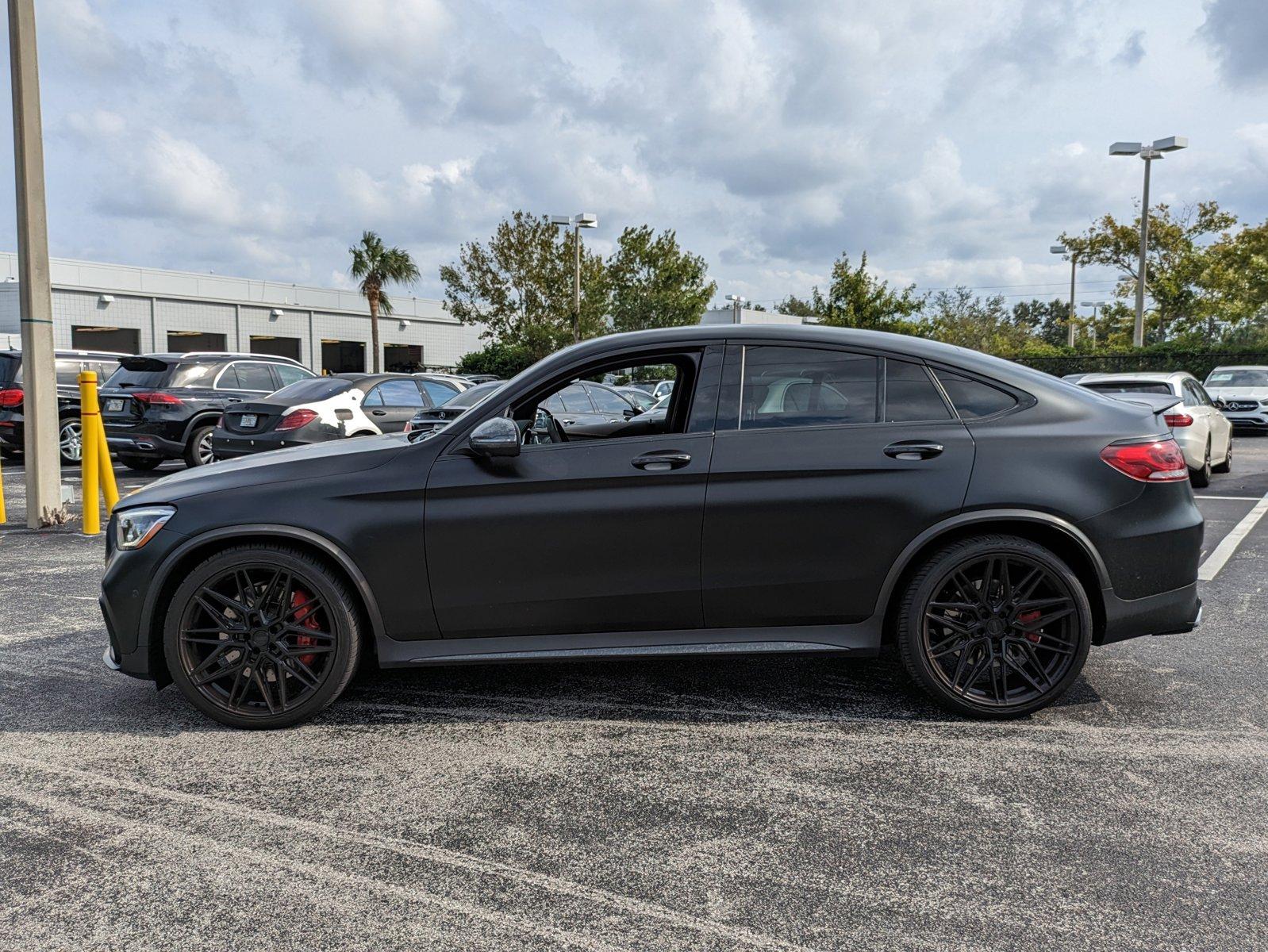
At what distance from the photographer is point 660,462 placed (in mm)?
4023

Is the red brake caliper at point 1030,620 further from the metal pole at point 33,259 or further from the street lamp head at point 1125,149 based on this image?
the street lamp head at point 1125,149

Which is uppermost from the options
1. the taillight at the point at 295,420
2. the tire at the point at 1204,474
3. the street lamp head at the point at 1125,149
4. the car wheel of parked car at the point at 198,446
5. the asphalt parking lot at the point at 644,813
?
the street lamp head at the point at 1125,149

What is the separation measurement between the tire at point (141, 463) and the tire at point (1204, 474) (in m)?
13.0

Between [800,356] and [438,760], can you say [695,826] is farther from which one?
[800,356]

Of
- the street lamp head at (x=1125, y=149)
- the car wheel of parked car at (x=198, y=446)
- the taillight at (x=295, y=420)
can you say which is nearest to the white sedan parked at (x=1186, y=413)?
the taillight at (x=295, y=420)

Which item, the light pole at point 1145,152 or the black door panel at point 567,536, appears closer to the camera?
the black door panel at point 567,536

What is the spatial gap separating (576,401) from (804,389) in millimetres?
2675

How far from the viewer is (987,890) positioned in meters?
2.78

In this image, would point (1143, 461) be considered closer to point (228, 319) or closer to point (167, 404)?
point (167, 404)

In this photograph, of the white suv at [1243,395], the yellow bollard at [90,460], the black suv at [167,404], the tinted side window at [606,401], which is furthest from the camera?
the white suv at [1243,395]

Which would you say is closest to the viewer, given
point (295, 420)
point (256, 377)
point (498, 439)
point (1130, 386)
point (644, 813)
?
point (644, 813)

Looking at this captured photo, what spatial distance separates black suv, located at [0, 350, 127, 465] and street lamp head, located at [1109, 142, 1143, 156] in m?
24.2

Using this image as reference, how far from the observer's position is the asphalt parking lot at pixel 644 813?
103 inches

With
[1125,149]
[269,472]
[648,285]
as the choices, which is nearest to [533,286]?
[648,285]
